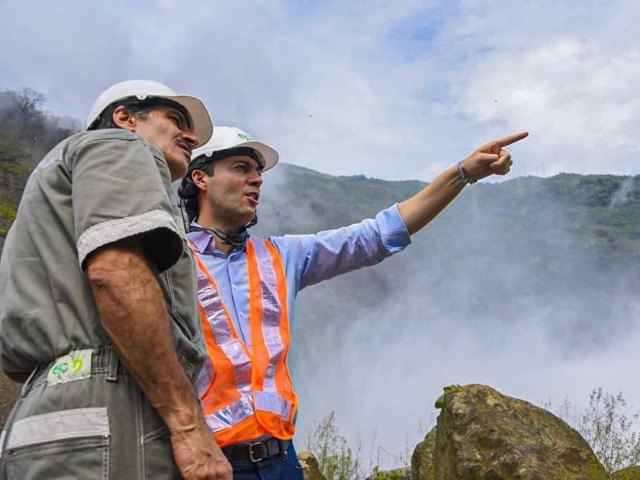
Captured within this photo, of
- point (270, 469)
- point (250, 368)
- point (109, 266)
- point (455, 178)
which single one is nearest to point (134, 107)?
point (109, 266)

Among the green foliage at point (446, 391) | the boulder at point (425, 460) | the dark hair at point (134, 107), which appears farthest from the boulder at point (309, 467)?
the dark hair at point (134, 107)

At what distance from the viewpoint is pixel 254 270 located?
2.87m

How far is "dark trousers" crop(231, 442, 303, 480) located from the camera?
239 centimetres

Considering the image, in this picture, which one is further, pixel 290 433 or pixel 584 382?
pixel 584 382

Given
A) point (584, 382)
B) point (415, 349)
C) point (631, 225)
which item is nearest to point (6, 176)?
point (415, 349)

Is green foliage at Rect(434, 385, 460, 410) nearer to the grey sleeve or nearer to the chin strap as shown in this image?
the chin strap

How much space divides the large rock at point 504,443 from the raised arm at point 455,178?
181 centimetres

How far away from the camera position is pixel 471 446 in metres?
4.27

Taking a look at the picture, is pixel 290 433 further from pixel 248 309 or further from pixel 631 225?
pixel 631 225

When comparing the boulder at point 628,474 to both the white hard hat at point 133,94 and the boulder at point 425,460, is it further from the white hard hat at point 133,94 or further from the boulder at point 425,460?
the white hard hat at point 133,94

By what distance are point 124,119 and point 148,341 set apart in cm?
88

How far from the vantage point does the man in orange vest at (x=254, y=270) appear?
246cm

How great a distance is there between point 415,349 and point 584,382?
9152 millimetres

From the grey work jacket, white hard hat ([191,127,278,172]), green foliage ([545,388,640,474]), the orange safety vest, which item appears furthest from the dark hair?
green foliage ([545,388,640,474])
